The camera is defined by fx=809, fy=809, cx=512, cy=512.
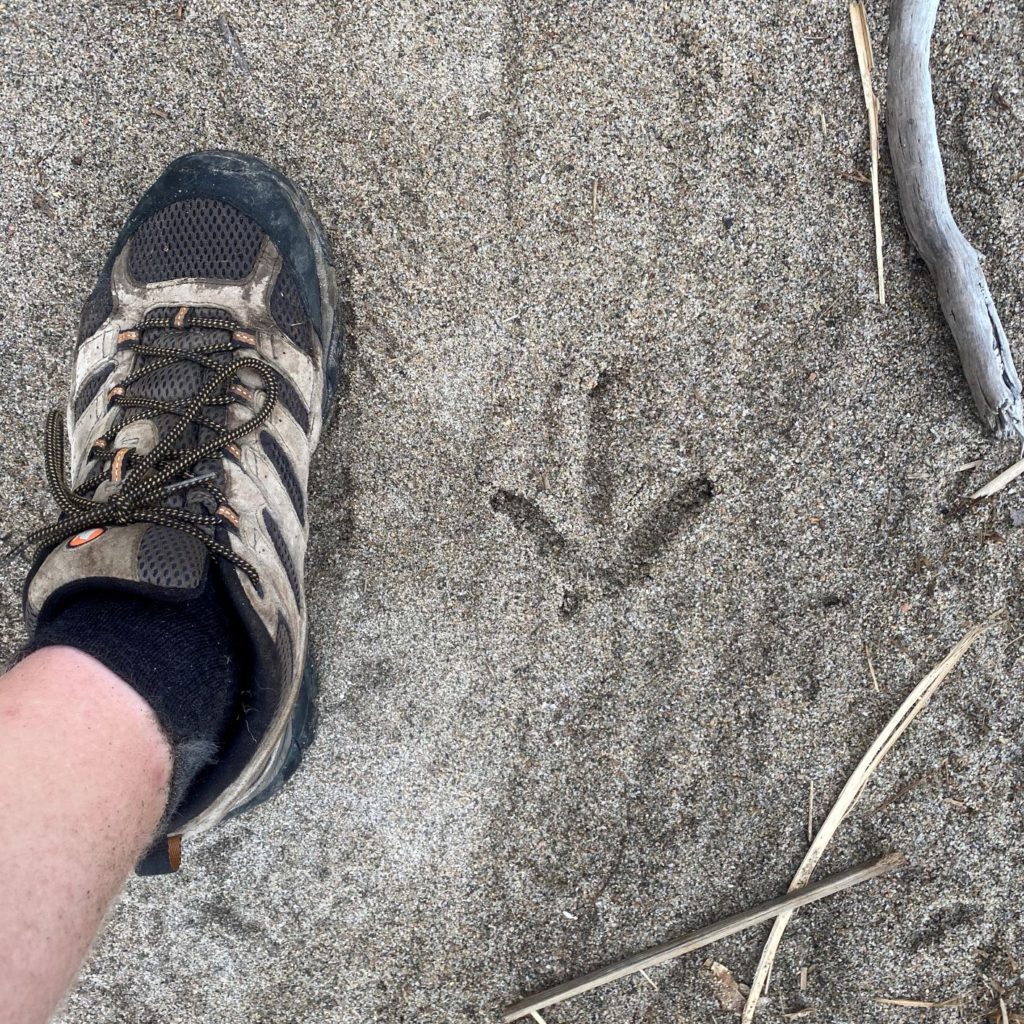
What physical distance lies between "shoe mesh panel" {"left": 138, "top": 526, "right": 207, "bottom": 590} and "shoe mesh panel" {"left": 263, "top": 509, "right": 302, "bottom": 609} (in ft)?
0.50

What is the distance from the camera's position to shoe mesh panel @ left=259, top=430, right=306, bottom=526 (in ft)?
4.52

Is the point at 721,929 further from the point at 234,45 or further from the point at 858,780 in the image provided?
the point at 234,45

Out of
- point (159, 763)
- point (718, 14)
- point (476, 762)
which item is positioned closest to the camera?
point (159, 763)

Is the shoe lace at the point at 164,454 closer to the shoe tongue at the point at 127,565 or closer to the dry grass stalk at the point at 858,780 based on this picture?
the shoe tongue at the point at 127,565

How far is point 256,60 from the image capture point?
1.42 meters

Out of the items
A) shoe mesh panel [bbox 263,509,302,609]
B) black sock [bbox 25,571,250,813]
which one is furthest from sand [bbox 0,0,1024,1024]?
→ black sock [bbox 25,571,250,813]

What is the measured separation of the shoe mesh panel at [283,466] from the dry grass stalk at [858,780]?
1.09 metres

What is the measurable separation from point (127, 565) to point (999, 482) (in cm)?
141

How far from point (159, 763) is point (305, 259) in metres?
0.86

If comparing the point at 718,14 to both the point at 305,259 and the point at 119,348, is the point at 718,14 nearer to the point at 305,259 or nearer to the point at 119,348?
the point at 305,259

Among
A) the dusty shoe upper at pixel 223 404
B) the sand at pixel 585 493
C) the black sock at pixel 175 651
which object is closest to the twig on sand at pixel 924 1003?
the sand at pixel 585 493

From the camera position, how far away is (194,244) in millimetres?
1438

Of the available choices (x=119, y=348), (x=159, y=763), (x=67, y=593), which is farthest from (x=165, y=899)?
(x=119, y=348)

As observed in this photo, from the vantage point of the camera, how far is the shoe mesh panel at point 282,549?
52.2 inches
